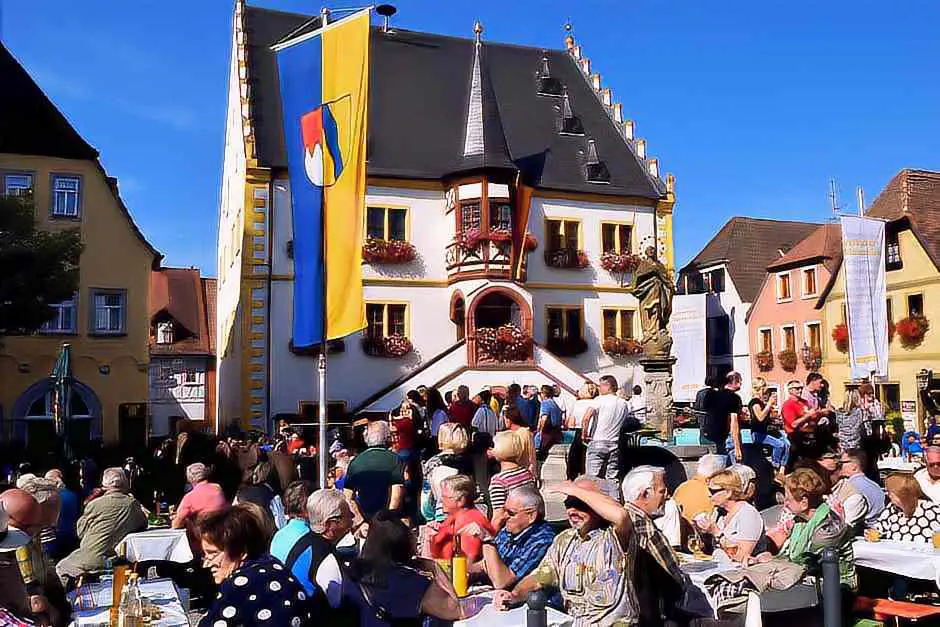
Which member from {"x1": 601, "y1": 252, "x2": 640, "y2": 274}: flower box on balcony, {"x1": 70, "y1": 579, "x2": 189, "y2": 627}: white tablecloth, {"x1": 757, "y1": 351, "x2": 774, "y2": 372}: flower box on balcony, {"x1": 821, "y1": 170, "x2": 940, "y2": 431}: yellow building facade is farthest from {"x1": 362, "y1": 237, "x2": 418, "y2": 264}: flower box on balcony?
{"x1": 70, "y1": 579, "x2": 189, "y2": 627}: white tablecloth

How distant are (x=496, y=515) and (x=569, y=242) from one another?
2465 centimetres

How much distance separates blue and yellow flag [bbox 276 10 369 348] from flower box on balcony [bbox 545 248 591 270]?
67.2 ft

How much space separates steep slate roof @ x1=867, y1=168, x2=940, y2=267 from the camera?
33.8 m

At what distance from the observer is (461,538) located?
6062 mm

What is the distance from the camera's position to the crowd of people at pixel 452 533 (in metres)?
4.52

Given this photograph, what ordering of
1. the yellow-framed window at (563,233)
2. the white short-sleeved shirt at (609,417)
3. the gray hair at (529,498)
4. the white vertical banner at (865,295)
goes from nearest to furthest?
the gray hair at (529,498) → the white short-sleeved shirt at (609,417) → the white vertical banner at (865,295) → the yellow-framed window at (563,233)

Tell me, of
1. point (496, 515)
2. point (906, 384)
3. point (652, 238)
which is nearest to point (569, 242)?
point (652, 238)

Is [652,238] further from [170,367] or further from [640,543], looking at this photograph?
[640,543]

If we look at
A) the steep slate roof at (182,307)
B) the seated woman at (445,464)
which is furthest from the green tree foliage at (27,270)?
the steep slate roof at (182,307)

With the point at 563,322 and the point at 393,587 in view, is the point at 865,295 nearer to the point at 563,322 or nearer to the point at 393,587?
the point at 563,322

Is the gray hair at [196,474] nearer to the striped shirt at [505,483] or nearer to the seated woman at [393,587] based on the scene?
the striped shirt at [505,483]

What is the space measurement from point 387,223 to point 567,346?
283 inches

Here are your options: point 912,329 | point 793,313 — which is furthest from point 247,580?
point 793,313

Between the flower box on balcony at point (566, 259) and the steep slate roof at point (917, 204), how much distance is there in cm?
1307
